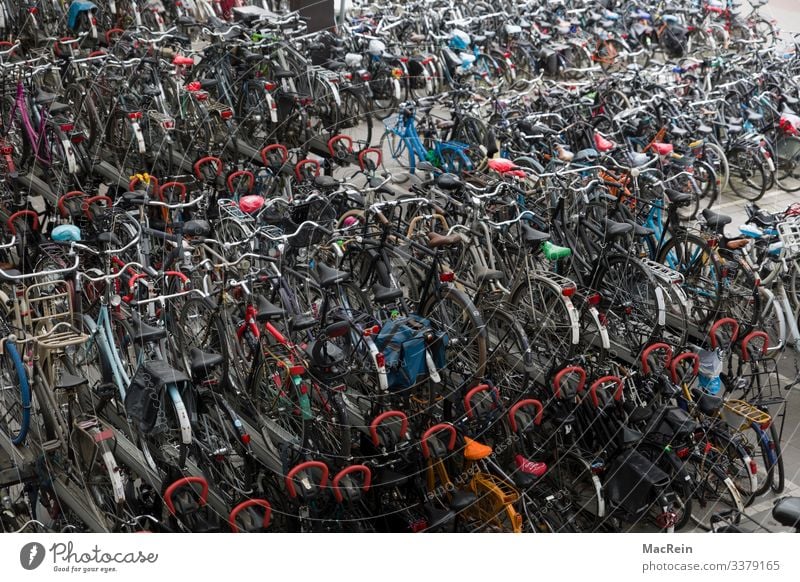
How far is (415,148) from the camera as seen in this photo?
944 cm

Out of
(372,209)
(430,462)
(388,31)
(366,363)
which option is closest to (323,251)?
(372,209)

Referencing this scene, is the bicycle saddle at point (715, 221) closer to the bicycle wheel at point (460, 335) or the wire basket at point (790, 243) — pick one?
the wire basket at point (790, 243)

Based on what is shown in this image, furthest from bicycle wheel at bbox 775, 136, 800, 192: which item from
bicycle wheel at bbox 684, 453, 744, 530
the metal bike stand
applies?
the metal bike stand

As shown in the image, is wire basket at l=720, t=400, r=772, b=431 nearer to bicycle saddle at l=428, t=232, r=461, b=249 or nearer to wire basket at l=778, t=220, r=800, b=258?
wire basket at l=778, t=220, r=800, b=258

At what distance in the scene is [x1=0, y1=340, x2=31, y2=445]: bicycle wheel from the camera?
555 centimetres

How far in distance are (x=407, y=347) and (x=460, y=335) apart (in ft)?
1.41

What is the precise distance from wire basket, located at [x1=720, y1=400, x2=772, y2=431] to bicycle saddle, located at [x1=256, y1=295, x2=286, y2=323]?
105 inches

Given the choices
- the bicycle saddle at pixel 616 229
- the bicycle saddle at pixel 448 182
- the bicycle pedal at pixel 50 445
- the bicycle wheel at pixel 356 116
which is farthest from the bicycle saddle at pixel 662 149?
the bicycle pedal at pixel 50 445

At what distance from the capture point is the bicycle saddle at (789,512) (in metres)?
4.44

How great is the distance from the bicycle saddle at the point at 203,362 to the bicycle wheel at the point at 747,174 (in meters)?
5.35

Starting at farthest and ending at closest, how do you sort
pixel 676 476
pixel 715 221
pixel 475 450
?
1. pixel 715 221
2. pixel 676 476
3. pixel 475 450

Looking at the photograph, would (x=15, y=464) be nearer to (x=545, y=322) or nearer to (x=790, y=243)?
(x=545, y=322)

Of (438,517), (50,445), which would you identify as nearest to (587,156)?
(438,517)
